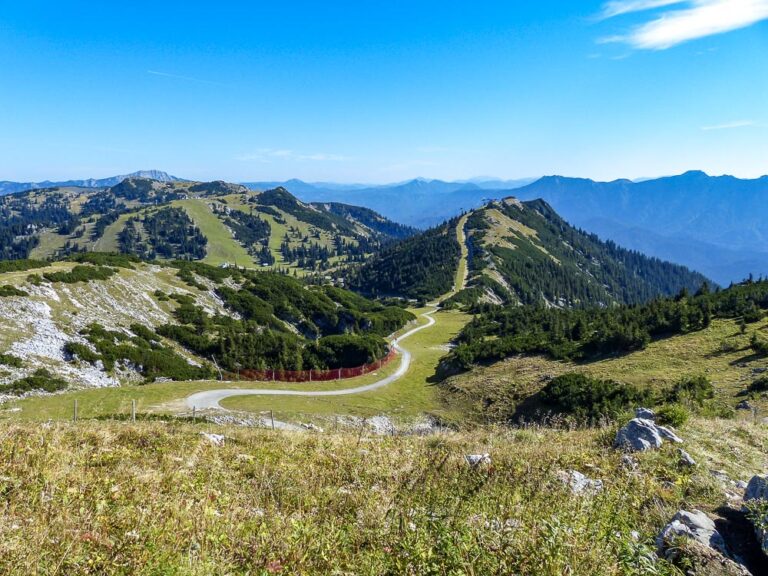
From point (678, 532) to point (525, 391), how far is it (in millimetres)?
33572

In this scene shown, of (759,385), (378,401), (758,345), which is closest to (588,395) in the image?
(759,385)

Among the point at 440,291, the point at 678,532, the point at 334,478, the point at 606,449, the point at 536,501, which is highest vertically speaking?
the point at 678,532

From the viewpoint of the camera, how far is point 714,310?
45.1 meters

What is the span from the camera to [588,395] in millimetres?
31531

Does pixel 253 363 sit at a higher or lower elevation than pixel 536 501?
lower

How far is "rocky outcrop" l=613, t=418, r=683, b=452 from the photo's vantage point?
32.9 feet

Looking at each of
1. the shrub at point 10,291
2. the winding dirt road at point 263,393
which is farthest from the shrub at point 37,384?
the shrub at point 10,291

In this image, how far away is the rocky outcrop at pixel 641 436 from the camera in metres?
10.0

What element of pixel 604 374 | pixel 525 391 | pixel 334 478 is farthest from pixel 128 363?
pixel 604 374

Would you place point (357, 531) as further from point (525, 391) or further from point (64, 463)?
point (525, 391)

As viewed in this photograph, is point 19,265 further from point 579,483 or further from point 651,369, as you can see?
point 651,369

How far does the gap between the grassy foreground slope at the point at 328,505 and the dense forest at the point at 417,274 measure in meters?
129

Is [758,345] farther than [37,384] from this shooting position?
No

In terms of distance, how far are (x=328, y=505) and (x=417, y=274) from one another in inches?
6324
